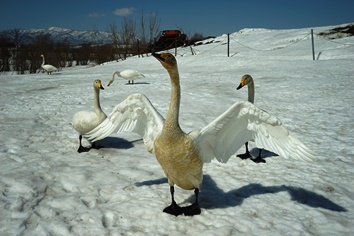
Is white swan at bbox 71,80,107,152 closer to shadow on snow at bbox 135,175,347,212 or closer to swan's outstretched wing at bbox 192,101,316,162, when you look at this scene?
shadow on snow at bbox 135,175,347,212

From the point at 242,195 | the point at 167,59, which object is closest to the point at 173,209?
the point at 242,195

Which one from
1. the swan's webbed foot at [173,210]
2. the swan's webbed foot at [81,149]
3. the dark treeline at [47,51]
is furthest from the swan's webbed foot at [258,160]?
the dark treeline at [47,51]

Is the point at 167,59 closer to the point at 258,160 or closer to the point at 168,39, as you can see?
the point at 258,160

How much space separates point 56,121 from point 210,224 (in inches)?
211

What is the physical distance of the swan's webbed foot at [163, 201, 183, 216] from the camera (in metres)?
3.05

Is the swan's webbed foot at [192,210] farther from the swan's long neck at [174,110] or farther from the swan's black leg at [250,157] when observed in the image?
the swan's black leg at [250,157]

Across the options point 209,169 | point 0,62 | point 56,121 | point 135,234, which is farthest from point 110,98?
point 0,62

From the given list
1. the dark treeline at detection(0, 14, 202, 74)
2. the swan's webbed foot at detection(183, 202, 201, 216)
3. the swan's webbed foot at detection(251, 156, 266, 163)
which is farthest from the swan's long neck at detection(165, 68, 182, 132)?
the dark treeline at detection(0, 14, 202, 74)

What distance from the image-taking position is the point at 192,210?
3.09 m

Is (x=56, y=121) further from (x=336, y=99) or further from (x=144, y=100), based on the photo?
(x=336, y=99)

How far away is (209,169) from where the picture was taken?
4371 millimetres

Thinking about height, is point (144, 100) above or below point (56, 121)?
above

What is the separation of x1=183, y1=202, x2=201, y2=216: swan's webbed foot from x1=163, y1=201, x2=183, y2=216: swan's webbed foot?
6 centimetres

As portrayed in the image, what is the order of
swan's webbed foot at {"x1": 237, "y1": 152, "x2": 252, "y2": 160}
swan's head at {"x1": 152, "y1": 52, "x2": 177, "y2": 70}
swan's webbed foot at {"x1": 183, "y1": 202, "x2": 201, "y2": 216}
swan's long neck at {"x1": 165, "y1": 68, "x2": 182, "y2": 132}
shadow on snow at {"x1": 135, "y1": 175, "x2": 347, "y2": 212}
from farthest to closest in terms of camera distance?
swan's webbed foot at {"x1": 237, "y1": 152, "x2": 252, "y2": 160}
shadow on snow at {"x1": 135, "y1": 175, "x2": 347, "y2": 212}
swan's webbed foot at {"x1": 183, "y1": 202, "x2": 201, "y2": 216}
swan's long neck at {"x1": 165, "y1": 68, "x2": 182, "y2": 132}
swan's head at {"x1": 152, "y1": 52, "x2": 177, "y2": 70}
